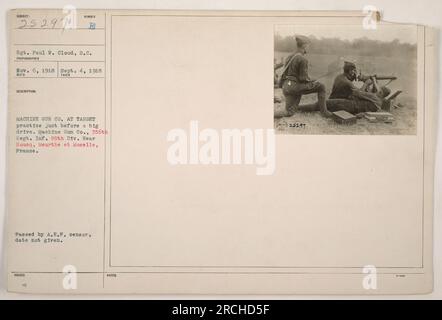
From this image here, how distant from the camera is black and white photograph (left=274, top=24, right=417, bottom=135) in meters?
1.07

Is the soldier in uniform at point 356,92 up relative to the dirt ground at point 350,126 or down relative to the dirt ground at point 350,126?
up

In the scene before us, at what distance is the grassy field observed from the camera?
42.0 inches

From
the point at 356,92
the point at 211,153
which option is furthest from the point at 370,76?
the point at 211,153

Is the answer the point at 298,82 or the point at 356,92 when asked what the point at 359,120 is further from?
the point at 298,82

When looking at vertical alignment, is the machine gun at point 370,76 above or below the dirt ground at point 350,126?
above

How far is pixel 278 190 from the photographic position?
1.07 m

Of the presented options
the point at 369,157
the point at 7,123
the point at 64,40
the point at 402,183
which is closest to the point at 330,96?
the point at 369,157

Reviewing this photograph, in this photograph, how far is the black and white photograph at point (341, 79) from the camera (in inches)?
42.0

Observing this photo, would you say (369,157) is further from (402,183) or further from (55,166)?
(55,166)

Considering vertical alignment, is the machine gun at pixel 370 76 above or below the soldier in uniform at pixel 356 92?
above

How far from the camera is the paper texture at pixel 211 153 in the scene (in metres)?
1.06

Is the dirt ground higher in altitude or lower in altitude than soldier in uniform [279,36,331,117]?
lower
